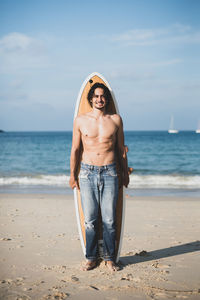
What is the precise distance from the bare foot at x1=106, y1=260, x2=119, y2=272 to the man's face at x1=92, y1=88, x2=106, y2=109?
6.20 ft

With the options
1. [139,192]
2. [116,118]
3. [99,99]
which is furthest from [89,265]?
[139,192]

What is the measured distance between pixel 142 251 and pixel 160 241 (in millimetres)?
734

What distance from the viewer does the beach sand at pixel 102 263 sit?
3.43 meters

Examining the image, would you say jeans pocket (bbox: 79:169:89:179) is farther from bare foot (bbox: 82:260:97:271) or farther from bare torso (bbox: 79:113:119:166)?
bare foot (bbox: 82:260:97:271)

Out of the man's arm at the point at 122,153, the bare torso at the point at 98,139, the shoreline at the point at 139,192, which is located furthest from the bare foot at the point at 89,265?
the shoreline at the point at 139,192

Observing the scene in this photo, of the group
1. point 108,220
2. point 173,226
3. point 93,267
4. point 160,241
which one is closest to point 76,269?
point 93,267

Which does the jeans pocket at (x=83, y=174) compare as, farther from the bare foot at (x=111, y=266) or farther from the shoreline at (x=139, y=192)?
the shoreline at (x=139, y=192)

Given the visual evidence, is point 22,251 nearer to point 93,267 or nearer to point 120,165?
point 93,267

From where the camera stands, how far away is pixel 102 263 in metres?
4.21

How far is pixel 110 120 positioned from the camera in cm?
403

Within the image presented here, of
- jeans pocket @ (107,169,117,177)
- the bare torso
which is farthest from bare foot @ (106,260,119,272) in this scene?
the bare torso

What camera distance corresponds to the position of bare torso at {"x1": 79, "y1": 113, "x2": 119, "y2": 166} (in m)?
3.96

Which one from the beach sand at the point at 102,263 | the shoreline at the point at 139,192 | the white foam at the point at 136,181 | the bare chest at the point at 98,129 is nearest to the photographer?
the beach sand at the point at 102,263

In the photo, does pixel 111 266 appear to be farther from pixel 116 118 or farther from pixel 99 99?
pixel 99 99
